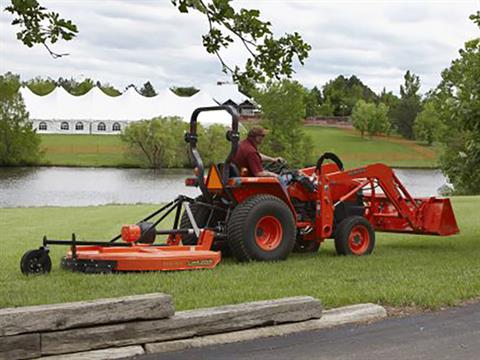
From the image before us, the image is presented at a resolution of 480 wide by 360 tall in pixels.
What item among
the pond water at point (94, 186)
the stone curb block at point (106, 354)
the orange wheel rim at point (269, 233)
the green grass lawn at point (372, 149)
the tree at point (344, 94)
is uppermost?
the tree at point (344, 94)

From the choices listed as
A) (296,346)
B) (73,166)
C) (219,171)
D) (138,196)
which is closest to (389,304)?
(296,346)

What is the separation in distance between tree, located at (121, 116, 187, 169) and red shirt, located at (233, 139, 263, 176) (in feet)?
166

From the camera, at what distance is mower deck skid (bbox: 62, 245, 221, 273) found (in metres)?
9.45

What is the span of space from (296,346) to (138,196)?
33.1m

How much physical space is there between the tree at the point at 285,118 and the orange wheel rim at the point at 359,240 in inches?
2156

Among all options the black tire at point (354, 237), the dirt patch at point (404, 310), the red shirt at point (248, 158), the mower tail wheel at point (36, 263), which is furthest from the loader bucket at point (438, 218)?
the mower tail wheel at point (36, 263)

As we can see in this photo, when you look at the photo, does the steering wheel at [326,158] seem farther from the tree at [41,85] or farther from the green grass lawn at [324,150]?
the tree at [41,85]

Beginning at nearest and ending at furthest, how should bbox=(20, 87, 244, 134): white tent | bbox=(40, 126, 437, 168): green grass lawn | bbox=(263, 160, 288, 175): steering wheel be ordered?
bbox=(263, 160, 288, 175): steering wheel < bbox=(40, 126, 437, 168): green grass lawn < bbox=(20, 87, 244, 134): white tent

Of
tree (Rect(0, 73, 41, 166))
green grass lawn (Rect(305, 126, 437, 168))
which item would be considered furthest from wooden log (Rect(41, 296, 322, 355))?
green grass lawn (Rect(305, 126, 437, 168))

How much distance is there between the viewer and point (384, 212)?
13.2 meters

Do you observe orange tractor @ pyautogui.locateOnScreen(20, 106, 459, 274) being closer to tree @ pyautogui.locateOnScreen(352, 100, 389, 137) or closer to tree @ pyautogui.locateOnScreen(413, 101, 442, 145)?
tree @ pyautogui.locateOnScreen(413, 101, 442, 145)

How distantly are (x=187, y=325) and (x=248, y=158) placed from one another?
4818 millimetres

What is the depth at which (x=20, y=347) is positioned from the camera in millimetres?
5969

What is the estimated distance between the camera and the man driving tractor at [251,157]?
1124 centimetres
